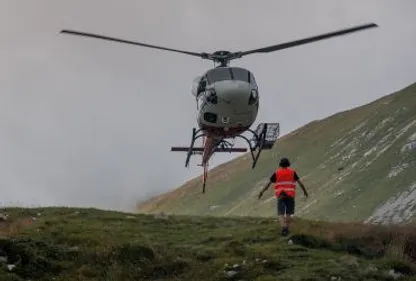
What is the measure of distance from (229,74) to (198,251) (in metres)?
12.2

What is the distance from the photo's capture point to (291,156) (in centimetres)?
11262

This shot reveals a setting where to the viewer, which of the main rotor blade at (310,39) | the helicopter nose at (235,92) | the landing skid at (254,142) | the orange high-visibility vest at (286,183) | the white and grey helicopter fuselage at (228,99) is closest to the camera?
the orange high-visibility vest at (286,183)

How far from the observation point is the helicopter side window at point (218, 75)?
29.6 metres

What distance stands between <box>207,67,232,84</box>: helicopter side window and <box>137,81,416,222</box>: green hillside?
35.7 metres

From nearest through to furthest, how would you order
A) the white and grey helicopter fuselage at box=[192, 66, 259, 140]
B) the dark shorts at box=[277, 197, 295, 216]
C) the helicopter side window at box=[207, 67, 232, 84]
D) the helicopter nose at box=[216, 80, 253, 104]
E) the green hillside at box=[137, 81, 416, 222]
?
the dark shorts at box=[277, 197, 295, 216], the helicopter nose at box=[216, 80, 253, 104], the white and grey helicopter fuselage at box=[192, 66, 259, 140], the helicopter side window at box=[207, 67, 232, 84], the green hillside at box=[137, 81, 416, 222]

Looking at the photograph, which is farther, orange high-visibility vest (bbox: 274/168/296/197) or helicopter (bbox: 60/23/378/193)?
helicopter (bbox: 60/23/378/193)

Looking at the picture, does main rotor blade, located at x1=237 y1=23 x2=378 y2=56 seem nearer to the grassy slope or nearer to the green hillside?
the grassy slope

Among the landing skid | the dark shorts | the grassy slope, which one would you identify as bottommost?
the grassy slope

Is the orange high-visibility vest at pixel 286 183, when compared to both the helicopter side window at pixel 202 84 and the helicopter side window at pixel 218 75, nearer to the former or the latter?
the helicopter side window at pixel 218 75

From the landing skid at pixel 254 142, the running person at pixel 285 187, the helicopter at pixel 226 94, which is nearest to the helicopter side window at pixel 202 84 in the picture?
the helicopter at pixel 226 94

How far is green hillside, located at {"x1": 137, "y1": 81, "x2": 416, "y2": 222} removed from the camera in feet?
234

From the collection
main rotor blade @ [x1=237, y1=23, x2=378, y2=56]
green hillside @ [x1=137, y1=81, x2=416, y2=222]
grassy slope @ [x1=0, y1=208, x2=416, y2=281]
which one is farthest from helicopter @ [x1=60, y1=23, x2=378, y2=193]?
green hillside @ [x1=137, y1=81, x2=416, y2=222]

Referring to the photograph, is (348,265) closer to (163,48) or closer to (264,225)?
(264,225)

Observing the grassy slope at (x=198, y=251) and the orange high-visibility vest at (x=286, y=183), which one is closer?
the grassy slope at (x=198, y=251)
